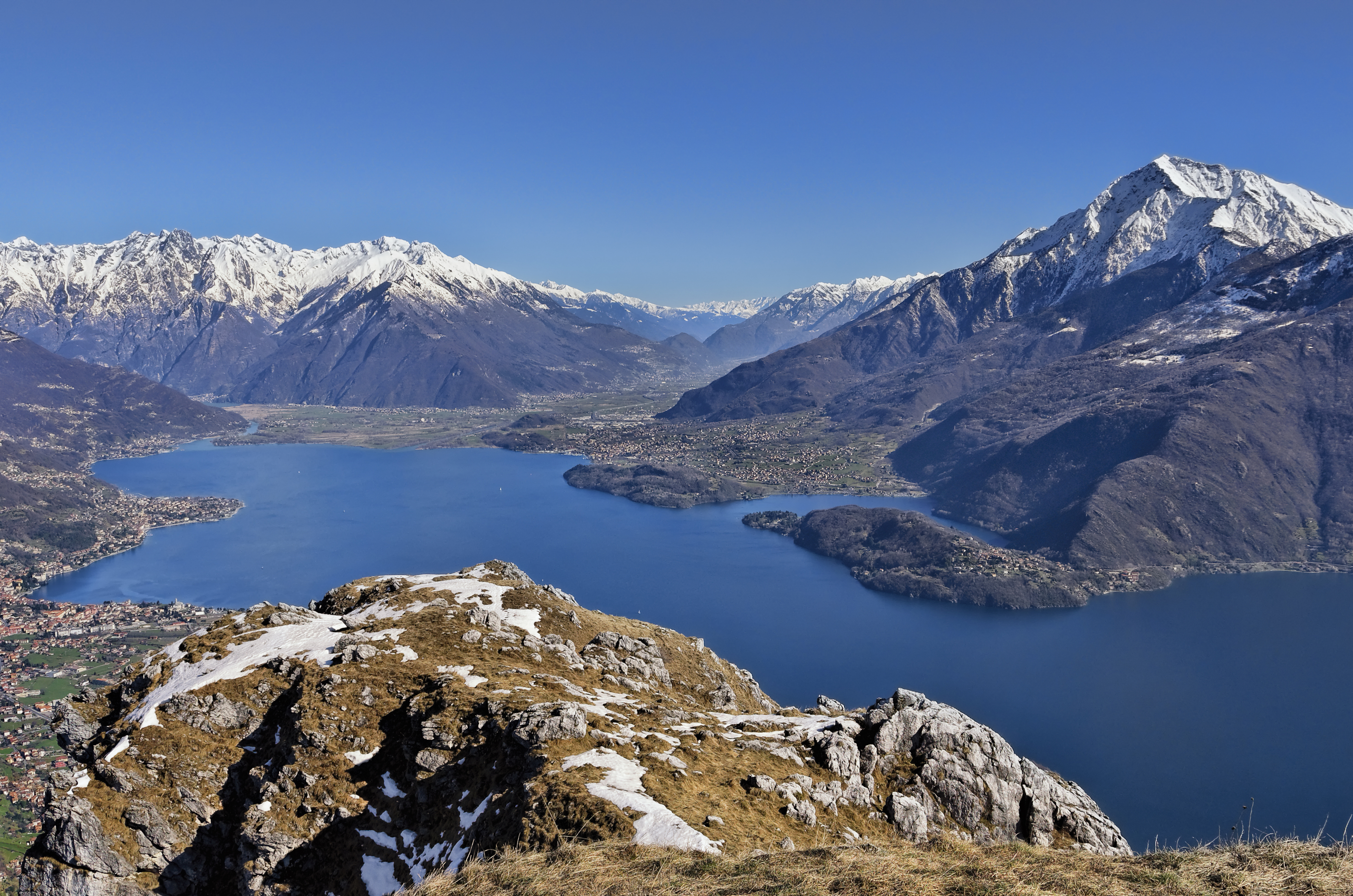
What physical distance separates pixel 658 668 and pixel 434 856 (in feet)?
56.0

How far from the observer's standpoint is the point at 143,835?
29.1m

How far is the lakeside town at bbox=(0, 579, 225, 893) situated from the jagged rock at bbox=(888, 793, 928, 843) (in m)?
67.1

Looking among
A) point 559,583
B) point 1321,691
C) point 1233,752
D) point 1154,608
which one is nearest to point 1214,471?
point 1154,608

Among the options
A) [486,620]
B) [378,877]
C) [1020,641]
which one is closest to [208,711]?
[378,877]

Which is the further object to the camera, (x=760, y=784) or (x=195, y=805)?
(x=195, y=805)

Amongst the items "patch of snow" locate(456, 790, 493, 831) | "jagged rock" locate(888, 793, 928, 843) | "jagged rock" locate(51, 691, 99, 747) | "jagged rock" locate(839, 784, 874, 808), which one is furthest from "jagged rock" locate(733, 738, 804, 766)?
"jagged rock" locate(51, 691, 99, 747)

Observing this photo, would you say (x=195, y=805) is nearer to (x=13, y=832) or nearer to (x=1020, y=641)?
(x=13, y=832)

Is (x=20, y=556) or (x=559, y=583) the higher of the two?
(x=559, y=583)

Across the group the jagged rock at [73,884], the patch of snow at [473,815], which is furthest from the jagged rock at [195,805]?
the patch of snow at [473,815]

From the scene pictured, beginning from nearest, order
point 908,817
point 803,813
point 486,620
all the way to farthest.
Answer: point 803,813 → point 908,817 → point 486,620

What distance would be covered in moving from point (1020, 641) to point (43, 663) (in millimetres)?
142747

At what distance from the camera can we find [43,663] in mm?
111688

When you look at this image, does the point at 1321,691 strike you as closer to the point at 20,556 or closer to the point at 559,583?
the point at 559,583

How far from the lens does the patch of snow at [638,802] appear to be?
20719 mm
